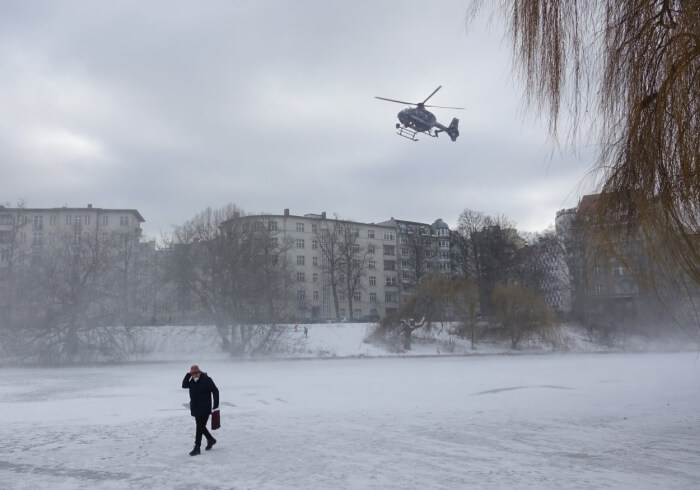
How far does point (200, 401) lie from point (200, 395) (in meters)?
0.11

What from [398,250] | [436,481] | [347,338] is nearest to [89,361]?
[347,338]

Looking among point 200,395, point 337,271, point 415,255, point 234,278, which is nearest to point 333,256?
point 337,271

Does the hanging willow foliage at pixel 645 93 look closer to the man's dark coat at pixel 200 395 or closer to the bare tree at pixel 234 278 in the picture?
the man's dark coat at pixel 200 395

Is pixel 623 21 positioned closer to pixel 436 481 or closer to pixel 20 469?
pixel 436 481

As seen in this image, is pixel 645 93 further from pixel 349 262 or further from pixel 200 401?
pixel 349 262

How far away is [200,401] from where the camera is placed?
36.4 ft

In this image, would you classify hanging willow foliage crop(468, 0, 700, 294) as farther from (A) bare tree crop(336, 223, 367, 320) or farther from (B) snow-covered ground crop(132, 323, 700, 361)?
(A) bare tree crop(336, 223, 367, 320)

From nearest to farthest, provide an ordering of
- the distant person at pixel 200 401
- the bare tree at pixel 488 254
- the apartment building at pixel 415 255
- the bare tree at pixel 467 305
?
the distant person at pixel 200 401, the bare tree at pixel 467 305, the bare tree at pixel 488 254, the apartment building at pixel 415 255

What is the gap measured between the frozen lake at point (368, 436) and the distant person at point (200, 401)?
0.87 feet

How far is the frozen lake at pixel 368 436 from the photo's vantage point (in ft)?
29.9

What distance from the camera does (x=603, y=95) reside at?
7441 mm

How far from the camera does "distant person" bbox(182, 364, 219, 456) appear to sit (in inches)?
434

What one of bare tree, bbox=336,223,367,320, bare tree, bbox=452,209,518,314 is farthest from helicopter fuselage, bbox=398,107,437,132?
bare tree, bbox=336,223,367,320

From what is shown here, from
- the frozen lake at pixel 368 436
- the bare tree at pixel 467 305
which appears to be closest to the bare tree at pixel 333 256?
the bare tree at pixel 467 305
